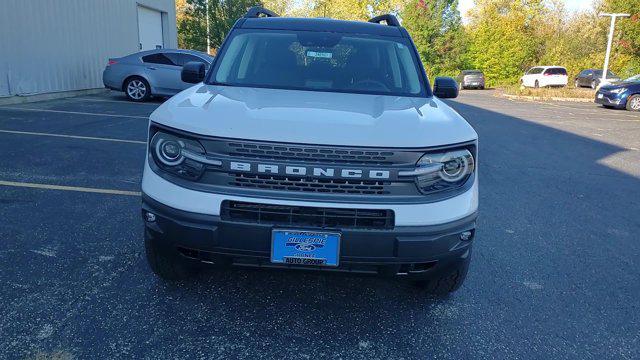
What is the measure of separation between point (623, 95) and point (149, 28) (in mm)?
17555

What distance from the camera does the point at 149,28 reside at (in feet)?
57.0

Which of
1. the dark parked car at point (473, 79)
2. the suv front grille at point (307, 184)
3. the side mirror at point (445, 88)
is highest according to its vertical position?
the side mirror at point (445, 88)

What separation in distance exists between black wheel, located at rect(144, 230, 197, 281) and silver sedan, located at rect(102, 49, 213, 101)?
10141mm

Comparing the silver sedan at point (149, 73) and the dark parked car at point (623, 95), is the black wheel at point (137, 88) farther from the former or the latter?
the dark parked car at point (623, 95)

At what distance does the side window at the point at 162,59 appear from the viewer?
40.3ft

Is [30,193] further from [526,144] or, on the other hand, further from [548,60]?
[548,60]

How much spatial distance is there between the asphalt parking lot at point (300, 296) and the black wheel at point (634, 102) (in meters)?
14.2

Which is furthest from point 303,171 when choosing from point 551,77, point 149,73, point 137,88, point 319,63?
point 551,77

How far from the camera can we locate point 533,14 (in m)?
50.1

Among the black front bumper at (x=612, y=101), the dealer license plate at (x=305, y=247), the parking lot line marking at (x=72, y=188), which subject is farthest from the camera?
the black front bumper at (x=612, y=101)

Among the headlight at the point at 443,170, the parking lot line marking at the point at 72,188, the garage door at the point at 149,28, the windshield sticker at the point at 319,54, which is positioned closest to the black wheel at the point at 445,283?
the headlight at the point at 443,170

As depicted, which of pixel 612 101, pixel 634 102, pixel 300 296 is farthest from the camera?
pixel 612 101

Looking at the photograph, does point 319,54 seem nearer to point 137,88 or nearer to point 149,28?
point 137,88

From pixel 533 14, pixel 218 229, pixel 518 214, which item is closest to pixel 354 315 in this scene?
pixel 218 229
